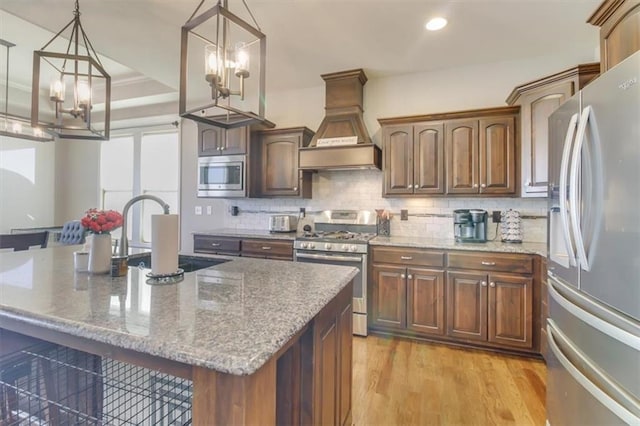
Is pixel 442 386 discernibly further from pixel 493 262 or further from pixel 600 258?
pixel 600 258

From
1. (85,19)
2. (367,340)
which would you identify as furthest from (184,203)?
(367,340)

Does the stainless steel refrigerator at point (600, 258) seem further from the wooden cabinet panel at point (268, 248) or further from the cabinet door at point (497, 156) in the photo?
the wooden cabinet panel at point (268, 248)

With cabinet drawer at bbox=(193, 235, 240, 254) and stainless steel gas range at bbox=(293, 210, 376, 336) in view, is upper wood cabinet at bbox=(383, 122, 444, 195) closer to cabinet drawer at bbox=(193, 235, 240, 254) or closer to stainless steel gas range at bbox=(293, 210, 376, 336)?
stainless steel gas range at bbox=(293, 210, 376, 336)

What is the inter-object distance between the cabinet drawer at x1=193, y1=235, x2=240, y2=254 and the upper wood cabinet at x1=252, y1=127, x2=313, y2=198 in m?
0.69

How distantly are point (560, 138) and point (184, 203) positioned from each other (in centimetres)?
454

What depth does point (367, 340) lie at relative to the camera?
3.02 m

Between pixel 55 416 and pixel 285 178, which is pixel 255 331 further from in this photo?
pixel 285 178

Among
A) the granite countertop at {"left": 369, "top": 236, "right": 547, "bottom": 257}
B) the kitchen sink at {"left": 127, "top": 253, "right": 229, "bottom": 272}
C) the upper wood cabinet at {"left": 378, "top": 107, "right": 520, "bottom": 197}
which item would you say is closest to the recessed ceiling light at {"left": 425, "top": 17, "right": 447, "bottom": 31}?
the upper wood cabinet at {"left": 378, "top": 107, "right": 520, "bottom": 197}

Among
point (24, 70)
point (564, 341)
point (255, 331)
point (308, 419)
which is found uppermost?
point (24, 70)

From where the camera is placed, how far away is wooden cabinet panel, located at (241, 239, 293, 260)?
3.44 m

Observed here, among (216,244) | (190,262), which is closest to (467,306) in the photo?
(190,262)

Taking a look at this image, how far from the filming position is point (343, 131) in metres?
3.56

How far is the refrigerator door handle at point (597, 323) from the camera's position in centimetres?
104

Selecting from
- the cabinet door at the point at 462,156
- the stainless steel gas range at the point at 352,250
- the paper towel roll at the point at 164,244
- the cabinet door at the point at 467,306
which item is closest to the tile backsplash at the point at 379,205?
the stainless steel gas range at the point at 352,250
